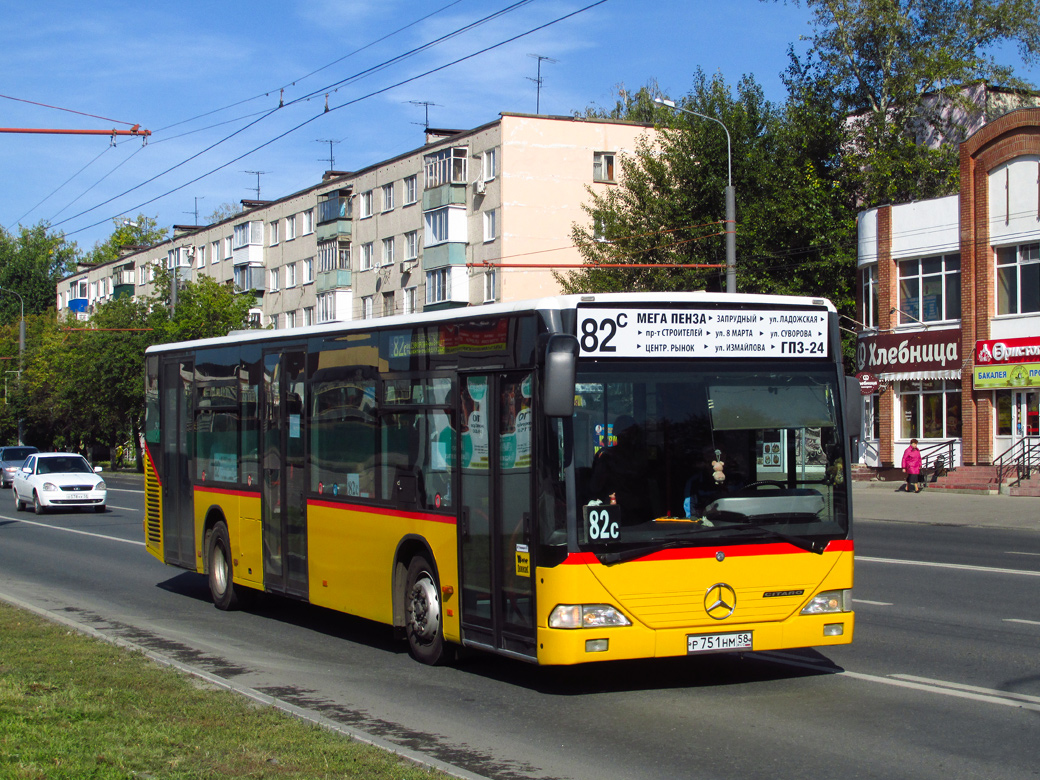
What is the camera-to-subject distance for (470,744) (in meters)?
6.81

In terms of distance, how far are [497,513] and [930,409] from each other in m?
32.4

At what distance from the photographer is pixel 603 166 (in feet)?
189

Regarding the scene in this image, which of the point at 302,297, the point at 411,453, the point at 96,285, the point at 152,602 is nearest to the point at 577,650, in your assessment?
the point at 411,453

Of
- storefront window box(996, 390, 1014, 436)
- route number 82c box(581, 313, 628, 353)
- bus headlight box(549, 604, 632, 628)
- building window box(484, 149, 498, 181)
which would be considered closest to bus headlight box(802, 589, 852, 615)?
bus headlight box(549, 604, 632, 628)

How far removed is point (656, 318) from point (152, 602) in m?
7.94

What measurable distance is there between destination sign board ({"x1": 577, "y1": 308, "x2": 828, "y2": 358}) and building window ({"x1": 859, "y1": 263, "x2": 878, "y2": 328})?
1309 inches

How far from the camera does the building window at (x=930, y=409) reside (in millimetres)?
37125

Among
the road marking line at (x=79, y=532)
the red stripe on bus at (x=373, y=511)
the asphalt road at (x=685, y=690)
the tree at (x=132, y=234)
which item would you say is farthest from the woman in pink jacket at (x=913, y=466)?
the tree at (x=132, y=234)

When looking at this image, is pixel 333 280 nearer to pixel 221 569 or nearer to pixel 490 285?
pixel 490 285

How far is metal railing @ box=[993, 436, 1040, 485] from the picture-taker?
33.3 metres

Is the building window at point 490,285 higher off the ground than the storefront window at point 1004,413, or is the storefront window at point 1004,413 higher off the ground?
the building window at point 490,285

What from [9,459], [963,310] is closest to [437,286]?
[9,459]

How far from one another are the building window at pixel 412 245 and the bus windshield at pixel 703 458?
53911 mm

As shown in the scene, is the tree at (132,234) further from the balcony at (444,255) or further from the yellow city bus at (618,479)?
the yellow city bus at (618,479)
